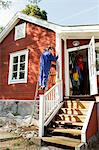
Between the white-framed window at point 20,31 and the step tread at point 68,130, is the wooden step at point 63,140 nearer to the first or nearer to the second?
the step tread at point 68,130

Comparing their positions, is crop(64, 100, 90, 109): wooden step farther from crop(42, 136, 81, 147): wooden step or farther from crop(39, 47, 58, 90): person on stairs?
crop(42, 136, 81, 147): wooden step

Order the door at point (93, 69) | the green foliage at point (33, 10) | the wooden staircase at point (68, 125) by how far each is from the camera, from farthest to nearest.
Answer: the green foliage at point (33, 10), the door at point (93, 69), the wooden staircase at point (68, 125)

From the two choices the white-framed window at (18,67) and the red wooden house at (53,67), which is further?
the white-framed window at (18,67)

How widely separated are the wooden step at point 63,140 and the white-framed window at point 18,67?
13.0 feet

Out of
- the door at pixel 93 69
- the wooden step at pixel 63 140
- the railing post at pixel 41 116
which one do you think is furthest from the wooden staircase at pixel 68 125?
the door at pixel 93 69

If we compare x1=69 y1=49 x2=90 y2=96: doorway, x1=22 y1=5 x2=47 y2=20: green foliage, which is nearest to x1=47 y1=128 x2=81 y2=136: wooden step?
x1=69 y1=49 x2=90 y2=96: doorway

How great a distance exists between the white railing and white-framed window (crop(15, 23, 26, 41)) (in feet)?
12.2

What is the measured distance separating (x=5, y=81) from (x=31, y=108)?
8.21 feet

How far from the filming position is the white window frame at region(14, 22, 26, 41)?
10.1 m

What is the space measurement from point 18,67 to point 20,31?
1.92 m

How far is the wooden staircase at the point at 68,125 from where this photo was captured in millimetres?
5547

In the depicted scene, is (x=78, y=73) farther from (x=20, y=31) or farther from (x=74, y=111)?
(x=20, y=31)

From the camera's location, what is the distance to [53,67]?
27.2ft

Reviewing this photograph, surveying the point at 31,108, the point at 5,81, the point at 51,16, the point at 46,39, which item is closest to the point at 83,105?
the point at 31,108
